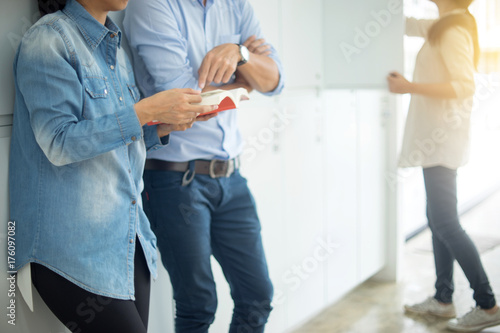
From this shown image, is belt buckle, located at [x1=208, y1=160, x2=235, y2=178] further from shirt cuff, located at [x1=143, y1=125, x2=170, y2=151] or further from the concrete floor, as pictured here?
the concrete floor

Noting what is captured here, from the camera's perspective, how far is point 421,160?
2.20m

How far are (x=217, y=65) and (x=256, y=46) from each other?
249 mm

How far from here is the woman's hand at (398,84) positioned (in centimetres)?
212

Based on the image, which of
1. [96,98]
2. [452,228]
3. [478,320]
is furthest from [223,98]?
[478,320]

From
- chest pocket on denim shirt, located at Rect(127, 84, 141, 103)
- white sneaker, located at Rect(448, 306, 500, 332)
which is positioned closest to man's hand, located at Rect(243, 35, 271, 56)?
chest pocket on denim shirt, located at Rect(127, 84, 141, 103)

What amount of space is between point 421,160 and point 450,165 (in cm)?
12

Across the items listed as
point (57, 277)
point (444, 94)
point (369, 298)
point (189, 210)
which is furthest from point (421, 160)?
point (57, 277)

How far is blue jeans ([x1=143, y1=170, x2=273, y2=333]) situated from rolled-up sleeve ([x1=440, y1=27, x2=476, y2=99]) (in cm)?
98

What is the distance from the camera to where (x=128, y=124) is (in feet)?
3.55

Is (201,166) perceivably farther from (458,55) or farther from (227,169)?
(458,55)

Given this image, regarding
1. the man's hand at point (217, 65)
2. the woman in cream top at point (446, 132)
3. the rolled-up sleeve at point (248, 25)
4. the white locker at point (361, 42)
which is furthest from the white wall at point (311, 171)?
the man's hand at point (217, 65)

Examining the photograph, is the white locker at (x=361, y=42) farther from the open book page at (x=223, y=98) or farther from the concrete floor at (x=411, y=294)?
the open book page at (x=223, y=98)

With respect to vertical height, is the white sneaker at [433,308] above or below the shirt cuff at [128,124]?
below

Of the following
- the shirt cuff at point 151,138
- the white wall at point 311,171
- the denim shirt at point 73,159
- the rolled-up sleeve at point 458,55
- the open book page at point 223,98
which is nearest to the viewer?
the denim shirt at point 73,159
